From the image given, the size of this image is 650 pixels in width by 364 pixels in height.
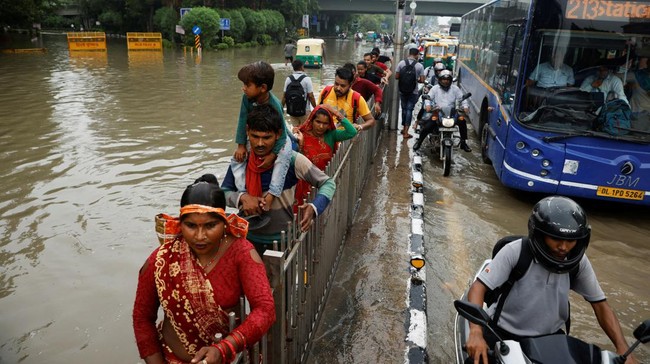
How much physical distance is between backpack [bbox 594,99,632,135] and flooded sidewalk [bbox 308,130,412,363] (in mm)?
2794

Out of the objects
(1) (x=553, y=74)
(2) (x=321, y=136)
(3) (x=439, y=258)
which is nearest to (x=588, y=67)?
(1) (x=553, y=74)

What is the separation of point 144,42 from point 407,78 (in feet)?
100

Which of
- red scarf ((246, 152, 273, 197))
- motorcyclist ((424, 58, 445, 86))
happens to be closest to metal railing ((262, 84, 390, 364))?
red scarf ((246, 152, 273, 197))

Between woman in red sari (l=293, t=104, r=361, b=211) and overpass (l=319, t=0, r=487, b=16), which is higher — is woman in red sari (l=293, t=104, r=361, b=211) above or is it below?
below

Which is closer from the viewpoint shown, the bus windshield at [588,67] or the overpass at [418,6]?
the bus windshield at [588,67]

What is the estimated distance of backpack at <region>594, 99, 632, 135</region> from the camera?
6387 mm

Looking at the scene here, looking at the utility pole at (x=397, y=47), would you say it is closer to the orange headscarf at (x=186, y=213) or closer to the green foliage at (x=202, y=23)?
the orange headscarf at (x=186, y=213)

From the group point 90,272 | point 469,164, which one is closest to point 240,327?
point 90,272

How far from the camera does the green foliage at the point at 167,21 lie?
40875 millimetres

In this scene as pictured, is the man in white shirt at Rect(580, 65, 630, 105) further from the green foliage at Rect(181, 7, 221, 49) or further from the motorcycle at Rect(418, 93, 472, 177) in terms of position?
the green foliage at Rect(181, 7, 221, 49)

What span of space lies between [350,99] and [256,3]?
49.7m

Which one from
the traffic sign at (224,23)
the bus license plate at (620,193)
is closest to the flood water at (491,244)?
the bus license plate at (620,193)

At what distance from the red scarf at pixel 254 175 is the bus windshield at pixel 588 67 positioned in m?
4.90

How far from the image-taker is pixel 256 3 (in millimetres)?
51625
